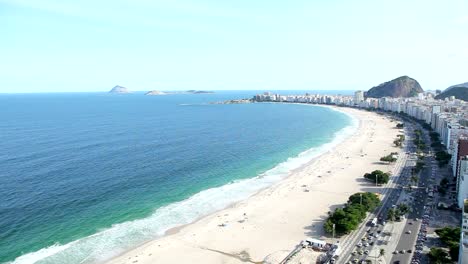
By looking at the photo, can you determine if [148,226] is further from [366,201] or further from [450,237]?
[450,237]

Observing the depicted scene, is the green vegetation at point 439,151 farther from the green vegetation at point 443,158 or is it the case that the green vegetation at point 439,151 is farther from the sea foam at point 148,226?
the sea foam at point 148,226

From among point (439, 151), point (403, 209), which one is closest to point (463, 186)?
point (403, 209)

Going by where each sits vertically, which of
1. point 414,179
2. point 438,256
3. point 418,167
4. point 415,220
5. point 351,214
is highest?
point 418,167

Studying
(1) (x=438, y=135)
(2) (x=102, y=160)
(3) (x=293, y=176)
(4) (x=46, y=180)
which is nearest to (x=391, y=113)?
(1) (x=438, y=135)

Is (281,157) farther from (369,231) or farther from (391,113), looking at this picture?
(391,113)

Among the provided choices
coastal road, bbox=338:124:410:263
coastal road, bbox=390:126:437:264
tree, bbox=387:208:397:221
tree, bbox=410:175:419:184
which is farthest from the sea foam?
coastal road, bbox=390:126:437:264

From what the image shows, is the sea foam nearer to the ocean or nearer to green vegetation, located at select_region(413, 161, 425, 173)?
the ocean
